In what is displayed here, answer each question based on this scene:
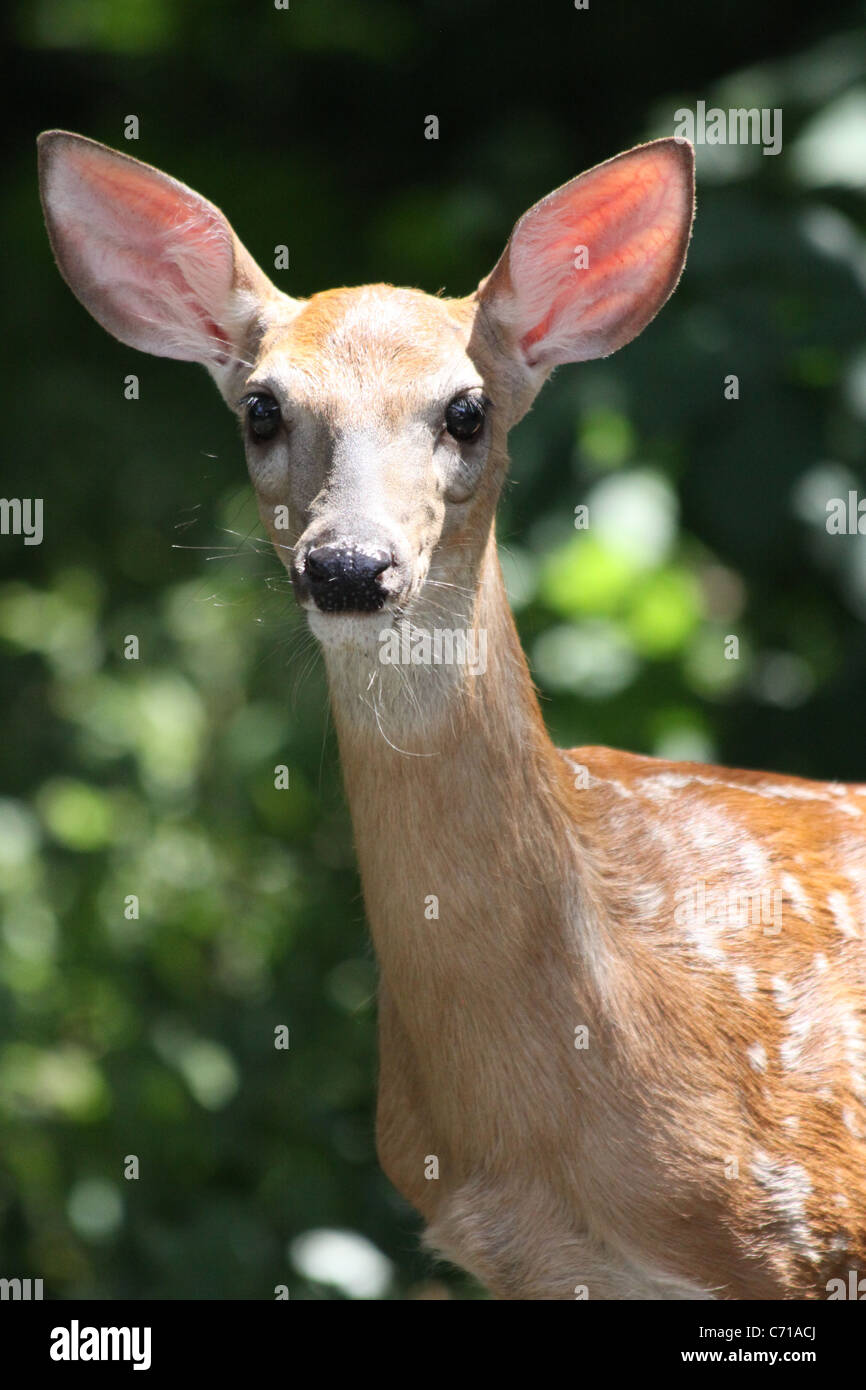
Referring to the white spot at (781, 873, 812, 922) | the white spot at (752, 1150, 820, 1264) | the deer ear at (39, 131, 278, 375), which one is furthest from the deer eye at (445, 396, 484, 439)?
the white spot at (752, 1150, 820, 1264)

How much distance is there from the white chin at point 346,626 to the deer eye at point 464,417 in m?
0.42

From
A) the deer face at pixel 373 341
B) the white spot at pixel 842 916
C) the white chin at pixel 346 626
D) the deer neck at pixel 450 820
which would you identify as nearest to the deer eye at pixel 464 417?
the deer face at pixel 373 341

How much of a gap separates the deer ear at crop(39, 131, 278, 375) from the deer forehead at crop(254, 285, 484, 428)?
275 millimetres

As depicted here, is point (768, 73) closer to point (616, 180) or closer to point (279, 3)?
point (279, 3)

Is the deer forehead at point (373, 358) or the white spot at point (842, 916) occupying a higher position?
the deer forehead at point (373, 358)

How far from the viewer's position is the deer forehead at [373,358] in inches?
122

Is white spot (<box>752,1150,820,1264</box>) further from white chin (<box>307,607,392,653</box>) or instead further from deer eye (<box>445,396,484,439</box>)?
deer eye (<box>445,396,484,439</box>)

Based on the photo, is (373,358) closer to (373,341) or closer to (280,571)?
(373,341)

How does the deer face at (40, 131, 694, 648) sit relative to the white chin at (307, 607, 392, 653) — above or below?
above

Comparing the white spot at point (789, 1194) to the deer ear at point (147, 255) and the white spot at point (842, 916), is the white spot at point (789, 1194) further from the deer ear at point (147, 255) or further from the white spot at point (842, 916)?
the deer ear at point (147, 255)

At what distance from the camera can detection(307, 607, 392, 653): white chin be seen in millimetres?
2832

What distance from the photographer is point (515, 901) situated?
128 inches

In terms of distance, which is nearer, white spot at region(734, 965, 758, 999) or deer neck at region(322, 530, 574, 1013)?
deer neck at region(322, 530, 574, 1013)

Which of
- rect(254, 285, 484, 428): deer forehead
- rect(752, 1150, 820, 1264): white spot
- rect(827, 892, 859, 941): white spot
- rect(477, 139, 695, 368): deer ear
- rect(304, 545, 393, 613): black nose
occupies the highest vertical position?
rect(477, 139, 695, 368): deer ear
